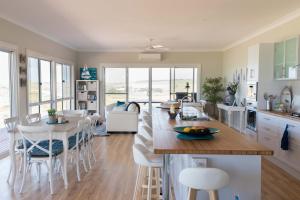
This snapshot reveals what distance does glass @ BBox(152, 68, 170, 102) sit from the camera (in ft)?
32.1

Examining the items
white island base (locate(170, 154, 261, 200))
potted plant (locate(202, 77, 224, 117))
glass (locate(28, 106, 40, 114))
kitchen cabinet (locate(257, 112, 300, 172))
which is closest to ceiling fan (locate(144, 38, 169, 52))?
potted plant (locate(202, 77, 224, 117))

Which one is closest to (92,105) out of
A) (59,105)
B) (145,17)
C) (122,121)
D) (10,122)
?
(59,105)

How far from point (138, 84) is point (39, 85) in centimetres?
397

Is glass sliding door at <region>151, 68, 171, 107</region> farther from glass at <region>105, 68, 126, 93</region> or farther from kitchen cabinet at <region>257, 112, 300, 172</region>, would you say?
kitchen cabinet at <region>257, 112, 300, 172</region>

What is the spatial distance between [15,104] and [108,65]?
466 centimetres

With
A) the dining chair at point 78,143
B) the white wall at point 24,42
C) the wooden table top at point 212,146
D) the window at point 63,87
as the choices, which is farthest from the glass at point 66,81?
the wooden table top at point 212,146

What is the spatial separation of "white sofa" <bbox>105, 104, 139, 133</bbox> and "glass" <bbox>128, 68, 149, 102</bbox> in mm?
2647

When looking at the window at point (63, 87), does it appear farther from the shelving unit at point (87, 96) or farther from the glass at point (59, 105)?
the shelving unit at point (87, 96)

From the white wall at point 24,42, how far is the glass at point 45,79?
28cm

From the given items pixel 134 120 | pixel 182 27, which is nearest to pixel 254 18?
pixel 182 27

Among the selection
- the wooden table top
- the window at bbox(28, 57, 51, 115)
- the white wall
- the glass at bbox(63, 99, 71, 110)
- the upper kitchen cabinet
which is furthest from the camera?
the glass at bbox(63, 99, 71, 110)

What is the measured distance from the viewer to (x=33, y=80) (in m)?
6.36

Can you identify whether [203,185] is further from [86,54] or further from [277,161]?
[86,54]

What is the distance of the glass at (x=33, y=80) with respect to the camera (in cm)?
611
